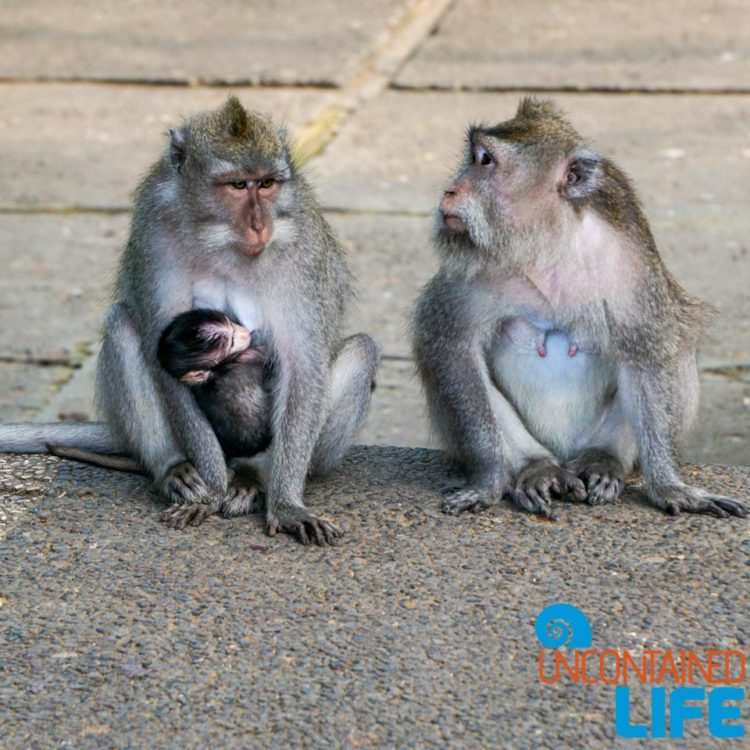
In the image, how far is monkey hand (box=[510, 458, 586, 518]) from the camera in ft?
16.6

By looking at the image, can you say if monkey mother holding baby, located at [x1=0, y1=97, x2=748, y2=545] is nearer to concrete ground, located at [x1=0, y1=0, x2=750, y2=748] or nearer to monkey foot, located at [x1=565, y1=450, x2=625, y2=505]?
monkey foot, located at [x1=565, y1=450, x2=625, y2=505]

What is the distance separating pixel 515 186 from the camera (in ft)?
16.2

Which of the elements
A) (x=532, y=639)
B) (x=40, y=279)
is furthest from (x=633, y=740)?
(x=40, y=279)

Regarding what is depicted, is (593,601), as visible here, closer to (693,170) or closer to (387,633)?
(387,633)

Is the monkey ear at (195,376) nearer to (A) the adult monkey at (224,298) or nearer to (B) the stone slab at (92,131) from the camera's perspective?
(A) the adult monkey at (224,298)

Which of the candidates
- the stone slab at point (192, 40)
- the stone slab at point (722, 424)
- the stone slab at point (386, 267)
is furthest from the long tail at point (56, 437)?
the stone slab at point (192, 40)

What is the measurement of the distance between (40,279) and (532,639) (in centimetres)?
508

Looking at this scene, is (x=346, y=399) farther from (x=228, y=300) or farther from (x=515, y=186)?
(x=515, y=186)

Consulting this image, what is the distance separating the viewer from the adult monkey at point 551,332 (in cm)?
494

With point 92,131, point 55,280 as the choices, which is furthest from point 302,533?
point 92,131

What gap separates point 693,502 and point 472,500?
2.38ft

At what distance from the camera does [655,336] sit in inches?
197

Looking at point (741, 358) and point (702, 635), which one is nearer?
point (702, 635)

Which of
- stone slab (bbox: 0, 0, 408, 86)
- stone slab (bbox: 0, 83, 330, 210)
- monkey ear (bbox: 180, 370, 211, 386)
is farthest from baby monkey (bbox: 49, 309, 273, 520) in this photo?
stone slab (bbox: 0, 0, 408, 86)
